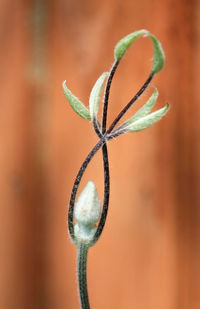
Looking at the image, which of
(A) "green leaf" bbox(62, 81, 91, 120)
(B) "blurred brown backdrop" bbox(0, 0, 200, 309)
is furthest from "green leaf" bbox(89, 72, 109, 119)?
(B) "blurred brown backdrop" bbox(0, 0, 200, 309)

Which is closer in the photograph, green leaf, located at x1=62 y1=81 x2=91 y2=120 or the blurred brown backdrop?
green leaf, located at x1=62 y1=81 x2=91 y2=120

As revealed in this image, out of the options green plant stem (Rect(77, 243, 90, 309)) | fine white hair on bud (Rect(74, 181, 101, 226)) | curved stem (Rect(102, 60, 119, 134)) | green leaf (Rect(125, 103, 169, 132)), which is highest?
curved stem (Rect(102, 60, 119, 134))

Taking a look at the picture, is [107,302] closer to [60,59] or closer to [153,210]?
[153,210]

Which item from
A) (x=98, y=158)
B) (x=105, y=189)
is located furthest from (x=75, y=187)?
(x=98, y=158)

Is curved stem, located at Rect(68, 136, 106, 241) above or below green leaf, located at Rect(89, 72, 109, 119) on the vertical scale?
below

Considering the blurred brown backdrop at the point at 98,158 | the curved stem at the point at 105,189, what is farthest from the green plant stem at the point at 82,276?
the blurred brown backdrop at the point at 98,158

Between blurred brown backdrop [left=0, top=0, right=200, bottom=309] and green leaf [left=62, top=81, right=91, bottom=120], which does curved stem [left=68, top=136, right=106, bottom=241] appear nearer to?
green leaf [left=62, top=81, right=91, bottom=120]

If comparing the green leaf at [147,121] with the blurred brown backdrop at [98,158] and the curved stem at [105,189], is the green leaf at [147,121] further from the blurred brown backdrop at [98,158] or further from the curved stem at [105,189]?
the blurred brown backdrop at [98,158]
